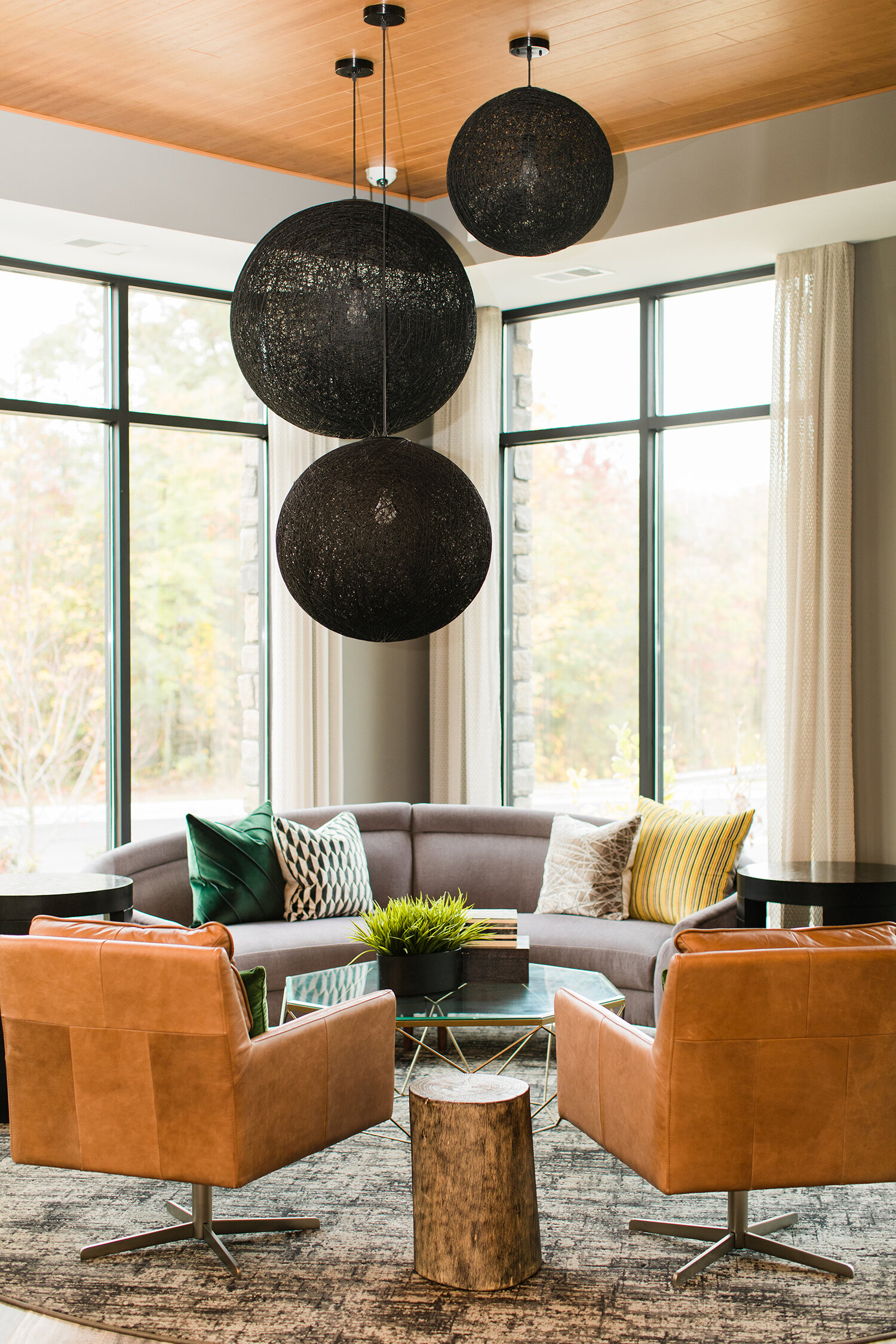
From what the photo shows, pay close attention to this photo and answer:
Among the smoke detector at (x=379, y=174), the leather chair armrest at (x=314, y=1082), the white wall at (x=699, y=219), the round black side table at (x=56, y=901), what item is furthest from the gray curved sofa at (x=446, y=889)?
the smoke detector at (x=379, y=174)

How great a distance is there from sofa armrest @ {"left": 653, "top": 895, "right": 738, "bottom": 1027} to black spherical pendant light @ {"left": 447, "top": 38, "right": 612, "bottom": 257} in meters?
2.21

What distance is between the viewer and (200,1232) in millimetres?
2836

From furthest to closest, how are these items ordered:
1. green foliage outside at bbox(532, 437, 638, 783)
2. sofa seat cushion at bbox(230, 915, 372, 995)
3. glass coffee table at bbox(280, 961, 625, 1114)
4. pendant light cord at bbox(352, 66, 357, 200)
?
green foliage outside at bbox(532, 437, 638, 783) < sofa seat cushion at bbox(230, 915, 372, 995) < pendant light cord at bbox(352, 66, 357, 200) < glass coffee table at bbox(280, 961, 625, 1114)

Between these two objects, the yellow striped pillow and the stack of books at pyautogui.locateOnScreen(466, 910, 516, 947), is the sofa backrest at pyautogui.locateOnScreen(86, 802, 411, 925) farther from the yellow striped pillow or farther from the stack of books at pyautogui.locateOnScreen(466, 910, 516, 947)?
the stack of books at pyautogui.locateOnScreen(466, 910, 516, 947)

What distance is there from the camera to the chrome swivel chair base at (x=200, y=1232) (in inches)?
111

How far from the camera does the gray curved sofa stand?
430 centimetres

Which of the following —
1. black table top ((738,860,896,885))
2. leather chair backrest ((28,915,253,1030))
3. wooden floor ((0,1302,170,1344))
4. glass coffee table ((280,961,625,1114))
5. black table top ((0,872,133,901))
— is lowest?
wooden floor ((0,1302,170,1344))

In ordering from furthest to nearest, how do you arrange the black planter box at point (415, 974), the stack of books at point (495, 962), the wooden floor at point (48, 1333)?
the stack of books at point (495, 962) < the black planter box at point (415, 974) < the wooden floor at point (48, 1333)

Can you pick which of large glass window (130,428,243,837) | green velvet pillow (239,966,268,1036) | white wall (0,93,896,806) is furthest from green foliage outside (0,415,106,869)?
green velvet pillow (239,966,268,1036)

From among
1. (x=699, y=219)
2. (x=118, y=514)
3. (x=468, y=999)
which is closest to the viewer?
(x=468, y=999)

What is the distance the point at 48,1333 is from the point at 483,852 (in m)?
2.95

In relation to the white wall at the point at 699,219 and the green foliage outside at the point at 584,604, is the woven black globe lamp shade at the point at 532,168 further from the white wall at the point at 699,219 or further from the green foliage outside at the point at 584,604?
the green foliage outside at the point at 584,604

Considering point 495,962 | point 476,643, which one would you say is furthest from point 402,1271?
point 476,643

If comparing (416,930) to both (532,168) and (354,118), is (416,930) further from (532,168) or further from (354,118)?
(354,118)
